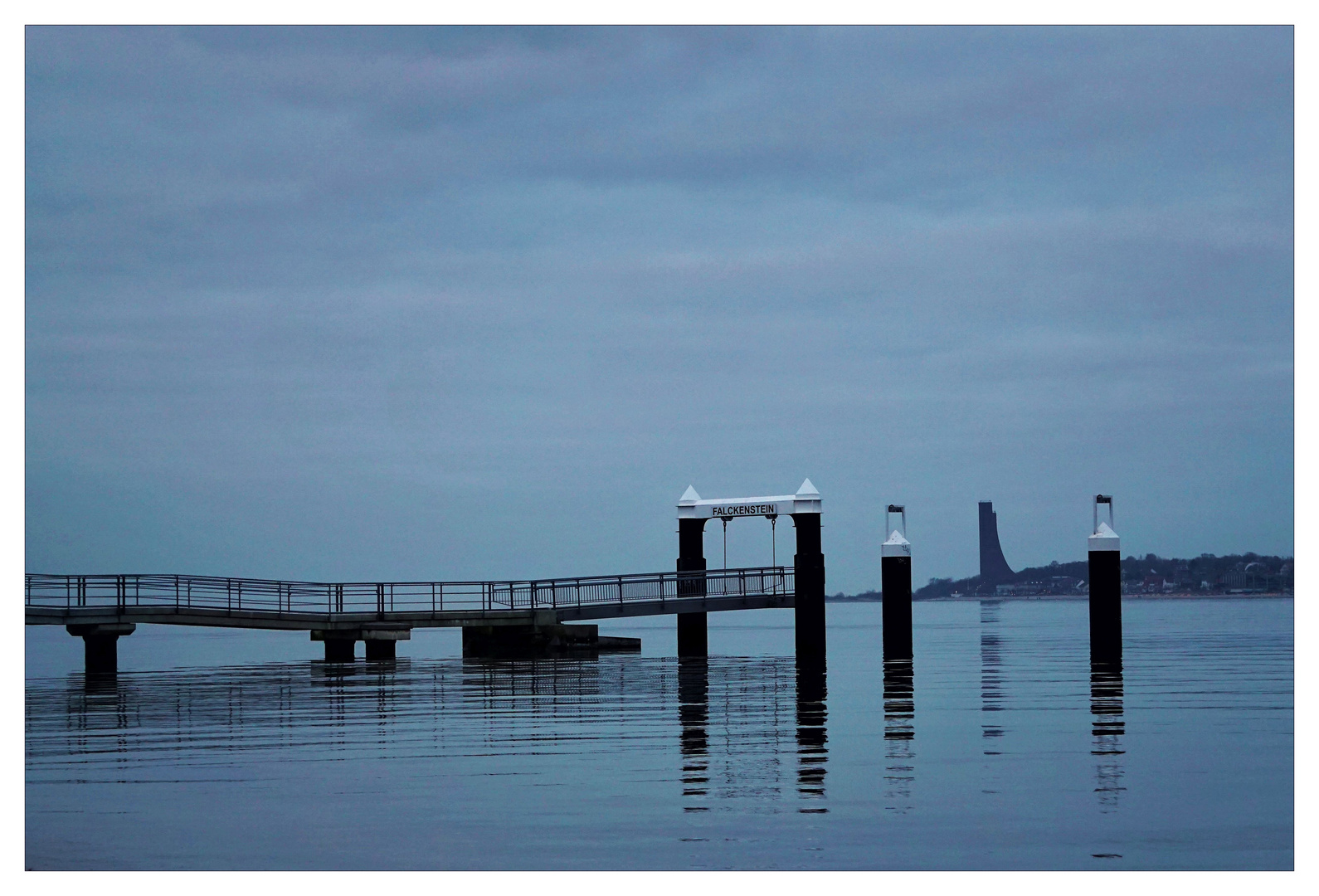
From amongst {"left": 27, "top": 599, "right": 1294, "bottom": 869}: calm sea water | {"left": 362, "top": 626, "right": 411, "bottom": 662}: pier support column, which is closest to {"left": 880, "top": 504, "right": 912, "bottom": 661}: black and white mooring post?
{"left": 27, "top": 599, "right": 1294, "bottom": 869}: calm sea water

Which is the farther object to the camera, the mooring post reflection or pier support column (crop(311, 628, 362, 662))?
pier support column (crop(311, 628, 362, 662))

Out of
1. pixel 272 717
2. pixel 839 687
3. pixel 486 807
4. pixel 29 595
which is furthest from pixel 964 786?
pixel 29 595

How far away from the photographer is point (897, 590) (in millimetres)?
34062

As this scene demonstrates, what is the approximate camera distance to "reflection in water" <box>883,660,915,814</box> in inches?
561

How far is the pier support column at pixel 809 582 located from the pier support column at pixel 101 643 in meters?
15.1

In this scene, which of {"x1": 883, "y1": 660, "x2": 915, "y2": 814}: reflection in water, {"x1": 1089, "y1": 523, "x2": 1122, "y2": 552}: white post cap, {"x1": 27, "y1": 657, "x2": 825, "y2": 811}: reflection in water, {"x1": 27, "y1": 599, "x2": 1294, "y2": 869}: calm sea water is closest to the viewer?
{"x1": 27, "y1": 599, "x2": 1294, "y2": 869}: calm sea water

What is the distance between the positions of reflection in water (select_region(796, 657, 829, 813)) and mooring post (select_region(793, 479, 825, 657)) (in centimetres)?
240

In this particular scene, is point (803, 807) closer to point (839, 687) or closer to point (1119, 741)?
point (1119, 741)

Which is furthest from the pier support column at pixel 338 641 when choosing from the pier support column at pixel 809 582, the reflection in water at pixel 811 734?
the reflection in water at pixel 811 734

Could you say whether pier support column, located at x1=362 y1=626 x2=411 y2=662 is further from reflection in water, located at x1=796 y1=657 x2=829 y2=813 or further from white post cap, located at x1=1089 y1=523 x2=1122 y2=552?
white post cap, located at x1=1089 y1=523 x2=1122 y2=552

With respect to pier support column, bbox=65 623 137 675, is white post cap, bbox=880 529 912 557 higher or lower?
higher

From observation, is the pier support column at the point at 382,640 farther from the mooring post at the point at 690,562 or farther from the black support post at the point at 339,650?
the mooring post at the point at 690,562

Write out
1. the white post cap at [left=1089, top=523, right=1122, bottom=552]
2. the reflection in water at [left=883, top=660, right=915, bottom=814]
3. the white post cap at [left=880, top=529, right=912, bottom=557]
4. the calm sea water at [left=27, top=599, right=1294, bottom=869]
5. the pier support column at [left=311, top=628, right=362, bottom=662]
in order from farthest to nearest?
1. the pier support column at [left=311, top=628, right=362, bottom=662]
2. the white post cap at [left=880, top=529, right=912, bottom=557]
3. the white post cap at [left=1089, top=523, right=1122, bottom=552]
4. the reflection in water at [left=883, top=660, right=915, bottom=814]
5. the calm sea water at [left=27, top=599, right=1294, bottom=869]

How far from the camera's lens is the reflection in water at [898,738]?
14244 millimetres
